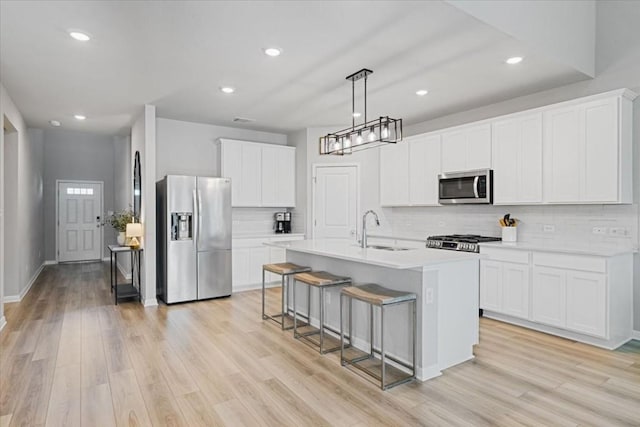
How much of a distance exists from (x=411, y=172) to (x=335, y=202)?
1.41 metres

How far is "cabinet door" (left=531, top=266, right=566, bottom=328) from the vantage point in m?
3.75

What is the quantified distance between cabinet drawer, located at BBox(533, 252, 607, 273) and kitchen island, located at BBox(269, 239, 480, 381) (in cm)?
109

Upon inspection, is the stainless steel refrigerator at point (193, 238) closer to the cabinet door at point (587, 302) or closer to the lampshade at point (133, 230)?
the lampshade at point (133, 230)

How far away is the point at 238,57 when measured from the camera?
3469 mm

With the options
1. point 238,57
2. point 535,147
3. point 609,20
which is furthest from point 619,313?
point 238,57

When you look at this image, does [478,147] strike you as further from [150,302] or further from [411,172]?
[150,302]

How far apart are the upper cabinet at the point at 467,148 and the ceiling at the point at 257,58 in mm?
371

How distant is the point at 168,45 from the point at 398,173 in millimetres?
3691

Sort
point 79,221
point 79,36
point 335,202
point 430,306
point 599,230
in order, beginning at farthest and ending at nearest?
point 79,221, point 335,202, point 599,230, point 79,36, point 430,306

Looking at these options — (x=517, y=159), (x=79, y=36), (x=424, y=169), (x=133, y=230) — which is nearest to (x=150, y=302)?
(x=133, y=230)

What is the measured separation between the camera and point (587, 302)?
141 inches

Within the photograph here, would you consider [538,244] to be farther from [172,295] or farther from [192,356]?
[172,295]

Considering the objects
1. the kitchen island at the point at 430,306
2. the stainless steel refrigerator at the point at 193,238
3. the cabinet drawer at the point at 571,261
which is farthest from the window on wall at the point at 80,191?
the cabinet drawer at the point at 571,261

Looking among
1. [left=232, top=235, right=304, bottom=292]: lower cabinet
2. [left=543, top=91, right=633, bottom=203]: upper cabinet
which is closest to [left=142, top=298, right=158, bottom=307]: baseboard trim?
[left=232, top=235, right=304, bottom=292]: lower cabinet
